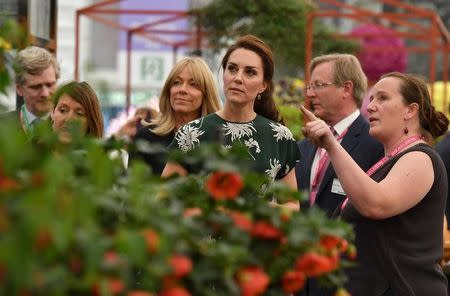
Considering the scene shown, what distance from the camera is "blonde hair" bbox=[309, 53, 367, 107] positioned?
6031 mm

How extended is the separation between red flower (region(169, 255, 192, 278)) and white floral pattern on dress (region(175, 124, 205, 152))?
276cm

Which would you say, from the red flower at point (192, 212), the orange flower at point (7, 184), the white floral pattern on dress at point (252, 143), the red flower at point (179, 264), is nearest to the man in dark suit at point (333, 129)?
the white floral pattern on dress at point (252, 143)

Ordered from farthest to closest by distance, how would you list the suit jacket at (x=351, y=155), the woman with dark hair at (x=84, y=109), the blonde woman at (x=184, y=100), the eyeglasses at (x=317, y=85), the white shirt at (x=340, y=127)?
1. the eyeglasses at (x=317, y=85)
2. the blonde woman at (x=184, y=100)
3. the white shirt at (x=340, y=127)
4. the suit jacket at (x=351, y=155)
5. the woman with dark hair at (x=84, y=109)

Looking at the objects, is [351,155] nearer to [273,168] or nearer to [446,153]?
[273,168]

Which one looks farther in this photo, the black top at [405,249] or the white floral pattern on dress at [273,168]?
the white floral pattern on dress at [273,168]

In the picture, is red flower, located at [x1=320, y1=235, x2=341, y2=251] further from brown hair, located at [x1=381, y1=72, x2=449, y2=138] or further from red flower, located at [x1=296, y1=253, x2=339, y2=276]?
brown hair, located at [x1=381, y1=72, x2=449, y2=138]

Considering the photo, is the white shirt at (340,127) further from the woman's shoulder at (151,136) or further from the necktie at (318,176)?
the woman's shoulder at (151,136)

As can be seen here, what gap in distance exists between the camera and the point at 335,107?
5941 mm

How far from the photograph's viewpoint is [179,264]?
1.84 m

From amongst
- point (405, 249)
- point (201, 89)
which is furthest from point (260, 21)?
point (405, 249)

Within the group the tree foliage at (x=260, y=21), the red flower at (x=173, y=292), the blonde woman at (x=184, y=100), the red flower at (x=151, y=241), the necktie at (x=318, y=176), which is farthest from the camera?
the tree foliage at (x=260, y=21)

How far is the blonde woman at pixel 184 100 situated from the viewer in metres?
5.86

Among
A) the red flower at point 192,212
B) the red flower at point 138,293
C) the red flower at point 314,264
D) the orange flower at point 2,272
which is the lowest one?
the red flower at point 314,264

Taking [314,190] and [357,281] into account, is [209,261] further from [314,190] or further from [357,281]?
[314,190]
